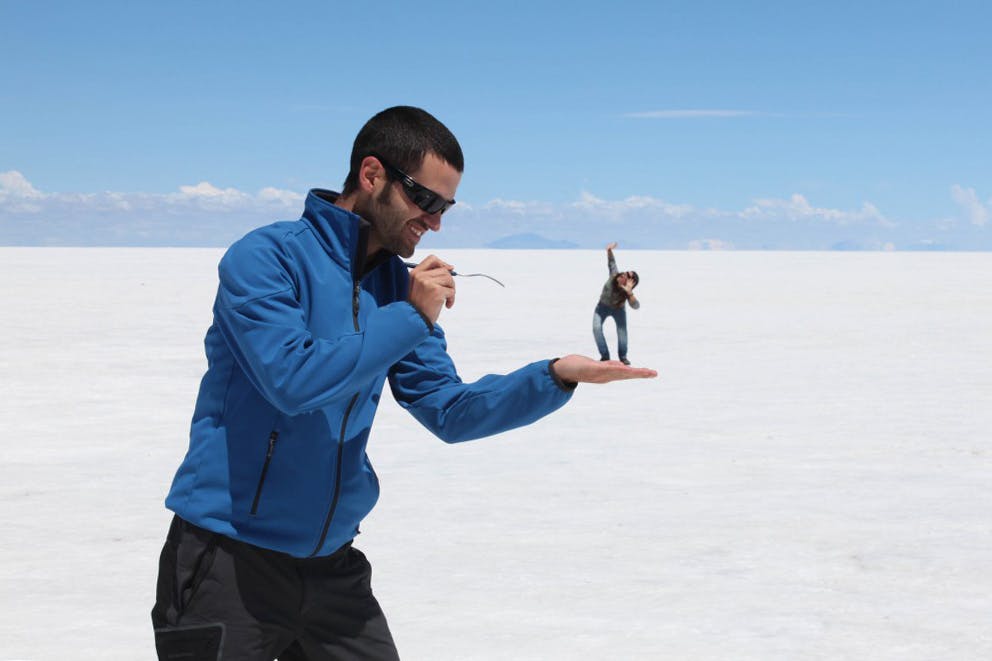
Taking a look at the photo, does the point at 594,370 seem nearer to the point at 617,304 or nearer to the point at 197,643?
the point at 197,643

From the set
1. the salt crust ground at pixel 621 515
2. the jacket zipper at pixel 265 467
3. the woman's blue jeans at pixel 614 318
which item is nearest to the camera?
the jacket zipper at pixel 265 467

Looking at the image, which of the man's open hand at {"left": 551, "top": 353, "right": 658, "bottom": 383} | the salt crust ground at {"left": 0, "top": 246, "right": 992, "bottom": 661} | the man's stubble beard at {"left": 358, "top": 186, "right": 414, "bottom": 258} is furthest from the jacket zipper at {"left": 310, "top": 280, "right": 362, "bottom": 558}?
the salt crust ground at {"left": 0, "top": 246, "right": 992, "bottom": 661}

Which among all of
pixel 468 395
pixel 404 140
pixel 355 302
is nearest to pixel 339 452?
pixel 355 302

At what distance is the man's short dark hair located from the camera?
229 centimetres

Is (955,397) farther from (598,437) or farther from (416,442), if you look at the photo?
(416,442)

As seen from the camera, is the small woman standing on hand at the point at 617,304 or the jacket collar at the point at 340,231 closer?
the jacket collar at the point at 340,231

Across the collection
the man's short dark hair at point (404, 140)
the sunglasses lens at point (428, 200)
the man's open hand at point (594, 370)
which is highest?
the man's short dark hair at point (404, 140)

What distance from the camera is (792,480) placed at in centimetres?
712

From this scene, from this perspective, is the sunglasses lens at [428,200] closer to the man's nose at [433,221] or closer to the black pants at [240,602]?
the man's nose at [433,221]

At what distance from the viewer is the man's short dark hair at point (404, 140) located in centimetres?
229

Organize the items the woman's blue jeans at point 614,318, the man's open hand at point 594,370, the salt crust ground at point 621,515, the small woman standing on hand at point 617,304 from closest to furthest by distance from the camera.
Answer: the man's open hand at point 594,370, the salt crust ground at point 621,515, the small woman standing on hand at point 617,304, the woman's blue jeans at point 614,318

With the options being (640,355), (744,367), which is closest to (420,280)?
(744,367)

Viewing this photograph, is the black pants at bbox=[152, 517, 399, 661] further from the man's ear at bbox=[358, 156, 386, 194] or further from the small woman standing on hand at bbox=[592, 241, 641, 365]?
the small woman standing on hand at bbox=[592, 241, 641, 365]

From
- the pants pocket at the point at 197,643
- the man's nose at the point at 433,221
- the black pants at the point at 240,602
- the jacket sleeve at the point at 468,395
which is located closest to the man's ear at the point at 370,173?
the man's nose at the point at 433,221
